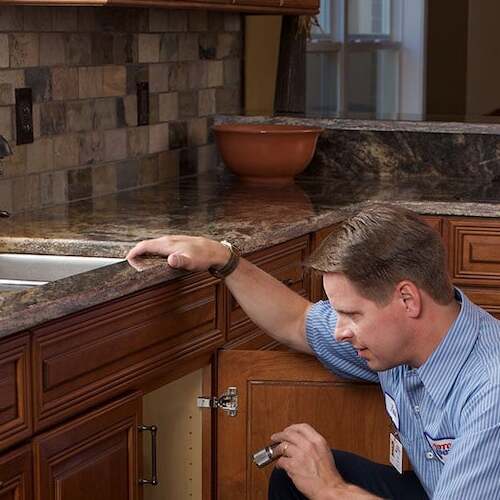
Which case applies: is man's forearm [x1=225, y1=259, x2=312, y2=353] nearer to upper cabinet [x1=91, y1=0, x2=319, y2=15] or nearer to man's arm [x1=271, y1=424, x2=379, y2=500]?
man's arm [x1=271, y1=424, x2=379, y2=500]

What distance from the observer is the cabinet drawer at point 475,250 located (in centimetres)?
348

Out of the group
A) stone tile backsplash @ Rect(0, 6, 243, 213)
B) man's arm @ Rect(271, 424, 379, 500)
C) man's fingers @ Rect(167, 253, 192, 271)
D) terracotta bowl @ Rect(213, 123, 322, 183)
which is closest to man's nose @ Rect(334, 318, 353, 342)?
man's arm @ Rect(271, 424, 379, 500)

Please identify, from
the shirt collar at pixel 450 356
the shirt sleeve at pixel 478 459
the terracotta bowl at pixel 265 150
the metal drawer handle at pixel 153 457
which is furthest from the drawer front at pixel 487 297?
the shirt sleeve at pixel 478 459

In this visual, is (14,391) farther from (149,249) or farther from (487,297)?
(487,297)

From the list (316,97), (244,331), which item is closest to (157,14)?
(244,331)

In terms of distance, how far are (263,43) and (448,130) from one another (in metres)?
0.89

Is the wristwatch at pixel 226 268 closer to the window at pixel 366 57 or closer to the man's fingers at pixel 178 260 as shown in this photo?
the man's fingers at pixel 178 260

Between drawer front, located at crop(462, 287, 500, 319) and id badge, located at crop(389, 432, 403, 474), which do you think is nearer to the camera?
id badge, located at crop(389, 432, 403, 474)

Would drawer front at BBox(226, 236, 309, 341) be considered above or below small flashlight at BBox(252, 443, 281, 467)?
above

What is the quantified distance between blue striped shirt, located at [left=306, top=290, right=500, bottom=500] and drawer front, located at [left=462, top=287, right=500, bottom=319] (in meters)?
1.22

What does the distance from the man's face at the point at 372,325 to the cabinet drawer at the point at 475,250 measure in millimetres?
1506

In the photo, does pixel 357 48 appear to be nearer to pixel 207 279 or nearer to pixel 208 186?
pixel 208 186

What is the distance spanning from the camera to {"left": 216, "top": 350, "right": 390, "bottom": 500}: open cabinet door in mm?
2494

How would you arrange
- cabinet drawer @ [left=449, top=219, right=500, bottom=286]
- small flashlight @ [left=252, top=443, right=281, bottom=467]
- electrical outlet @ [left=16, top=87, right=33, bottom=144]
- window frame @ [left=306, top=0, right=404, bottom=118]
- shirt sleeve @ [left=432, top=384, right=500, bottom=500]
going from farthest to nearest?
1. window frame @ [left=306, top=0, right=404, bottom=118]
2. cabinet drawer @ [left=449, top=219, right=500, bottom=286]
3. electrical outlet @ [left=16, top=87, right=33, bottom=144]
4. small flashlight @ [left=252, top=443, right=281, bottom=467]
5. shirt sleeve @ [left=432, top=384, right=500, bottom=500]
